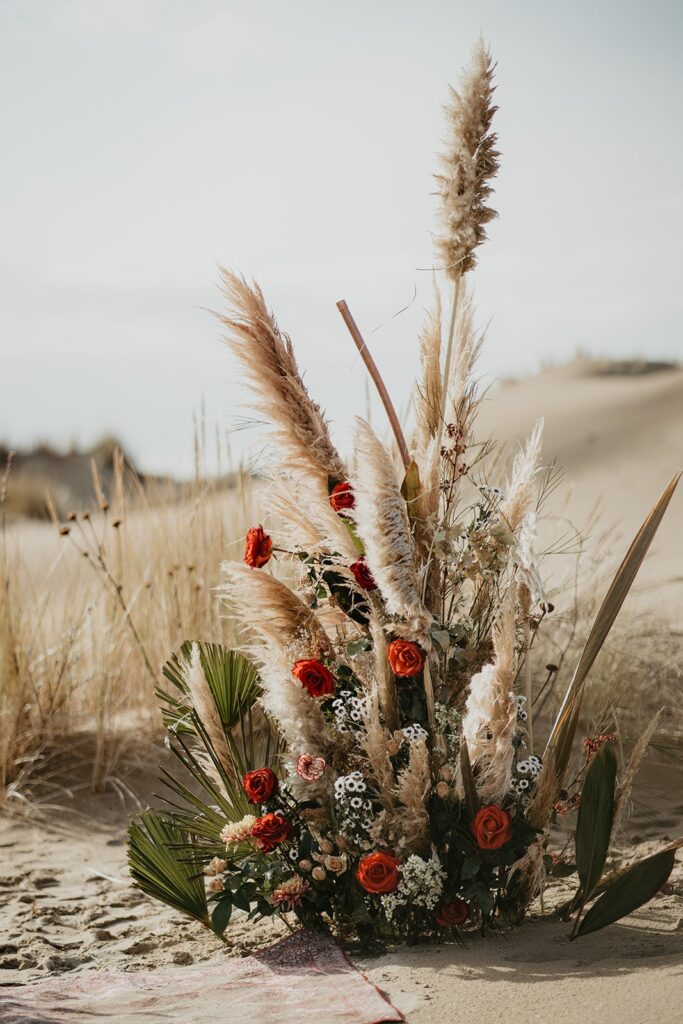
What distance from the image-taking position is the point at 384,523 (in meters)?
2.43

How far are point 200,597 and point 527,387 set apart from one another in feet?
46.5

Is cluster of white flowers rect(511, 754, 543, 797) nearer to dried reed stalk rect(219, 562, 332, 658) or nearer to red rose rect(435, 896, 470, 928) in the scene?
red rose rect(435, 896, 470, 928)

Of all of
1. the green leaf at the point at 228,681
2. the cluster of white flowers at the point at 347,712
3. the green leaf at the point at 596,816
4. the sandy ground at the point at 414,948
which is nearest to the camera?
the sandy ground at the point at 414,948

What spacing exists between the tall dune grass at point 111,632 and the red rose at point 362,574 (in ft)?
7.32

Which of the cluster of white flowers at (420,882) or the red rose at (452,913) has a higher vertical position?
the cluster of white flowers at (420,882)

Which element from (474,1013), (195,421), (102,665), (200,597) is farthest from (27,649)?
(474,1013)

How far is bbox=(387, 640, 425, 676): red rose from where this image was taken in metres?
2.53

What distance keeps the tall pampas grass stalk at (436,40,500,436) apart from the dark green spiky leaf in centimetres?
180

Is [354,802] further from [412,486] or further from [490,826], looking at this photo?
[412,486]

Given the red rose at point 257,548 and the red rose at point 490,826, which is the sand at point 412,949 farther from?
the red rose at point 257,548

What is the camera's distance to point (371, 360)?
2799 millimetres

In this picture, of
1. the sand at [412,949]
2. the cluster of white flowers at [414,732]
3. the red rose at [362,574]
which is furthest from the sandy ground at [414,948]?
the red rose at [362,574]

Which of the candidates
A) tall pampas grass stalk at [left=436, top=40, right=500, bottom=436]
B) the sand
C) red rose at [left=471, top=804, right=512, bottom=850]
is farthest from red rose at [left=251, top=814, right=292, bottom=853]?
tall pampas grass stalk at [left=436, top=40, right=500, bottom=436]

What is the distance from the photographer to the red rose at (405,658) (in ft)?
8.29
